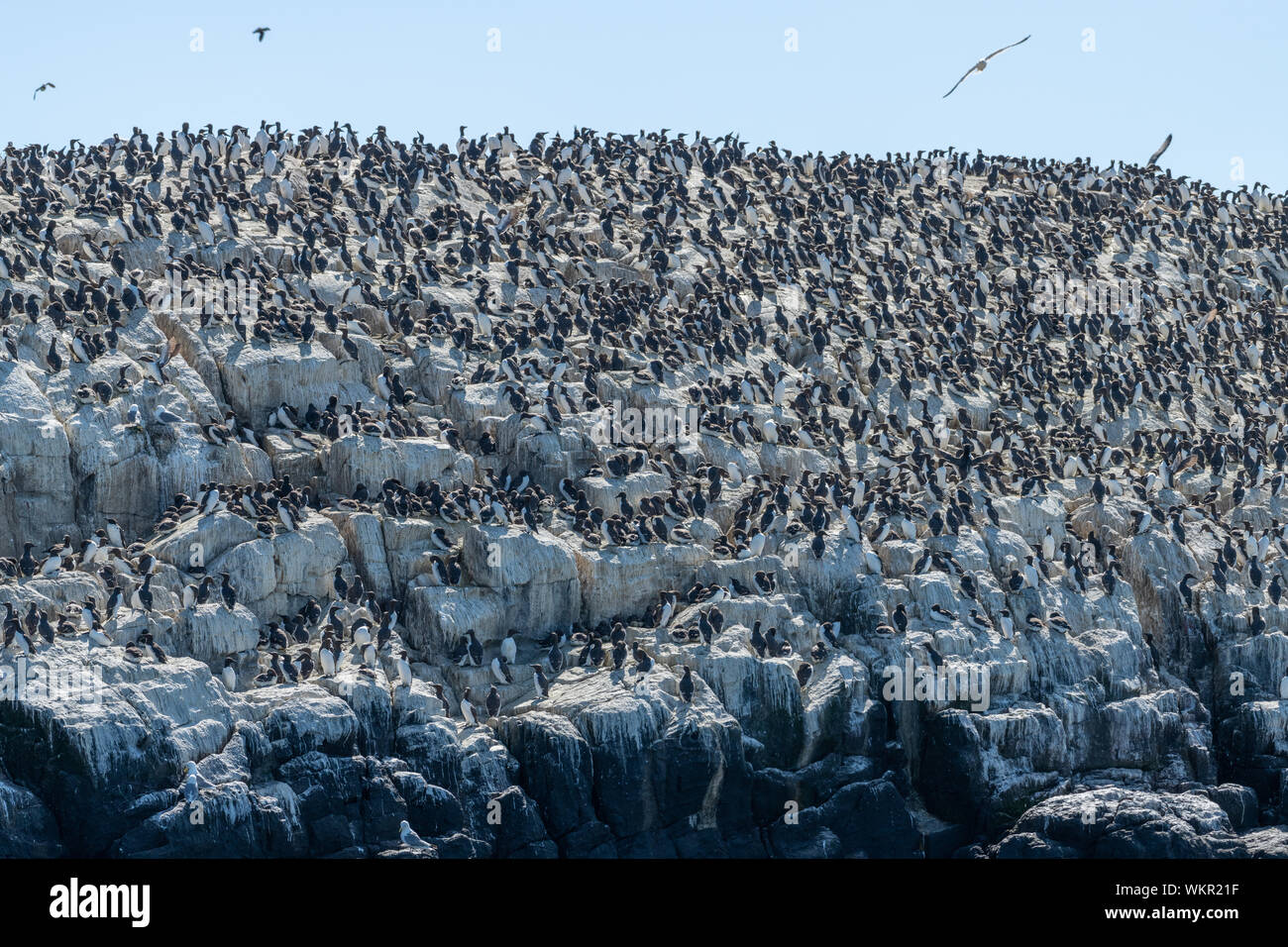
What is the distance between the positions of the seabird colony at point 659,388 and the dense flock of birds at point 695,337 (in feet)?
0.39

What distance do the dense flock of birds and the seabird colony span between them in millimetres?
118

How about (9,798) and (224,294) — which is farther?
(224,294)

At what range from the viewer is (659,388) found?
1962 inches

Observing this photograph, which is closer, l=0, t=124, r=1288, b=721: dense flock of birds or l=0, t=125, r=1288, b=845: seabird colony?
l=0, t=125, r=1288, b=845: seabird colony

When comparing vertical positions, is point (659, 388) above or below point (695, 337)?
below

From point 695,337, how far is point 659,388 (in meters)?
3.71

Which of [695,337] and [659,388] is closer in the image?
[659,388]

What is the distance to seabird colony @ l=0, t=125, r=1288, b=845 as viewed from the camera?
1635 inches

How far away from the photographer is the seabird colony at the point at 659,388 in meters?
41.5

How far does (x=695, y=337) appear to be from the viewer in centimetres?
5319

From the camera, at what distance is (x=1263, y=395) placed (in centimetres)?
5819
